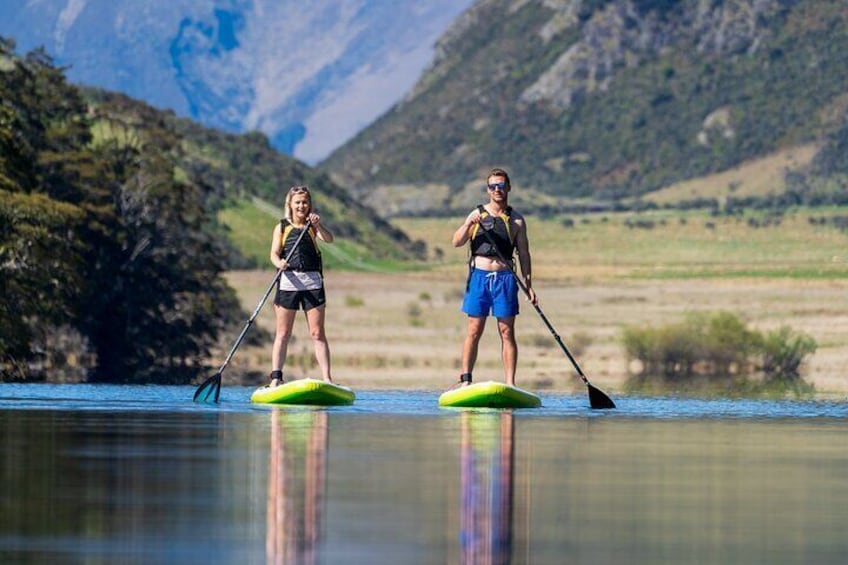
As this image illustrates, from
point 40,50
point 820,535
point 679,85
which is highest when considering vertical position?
point 679,85

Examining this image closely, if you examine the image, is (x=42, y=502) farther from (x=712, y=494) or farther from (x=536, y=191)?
(x=536, y=191)

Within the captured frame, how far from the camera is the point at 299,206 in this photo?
925 inches

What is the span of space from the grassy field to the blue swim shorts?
9.64m

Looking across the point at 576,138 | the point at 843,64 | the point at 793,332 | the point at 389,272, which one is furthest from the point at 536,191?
the point at 793,332

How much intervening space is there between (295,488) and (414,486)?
0.76 meters

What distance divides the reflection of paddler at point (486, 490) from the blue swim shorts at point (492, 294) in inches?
88.4

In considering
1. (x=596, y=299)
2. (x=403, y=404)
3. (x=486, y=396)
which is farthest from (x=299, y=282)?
(x=596, y=299)

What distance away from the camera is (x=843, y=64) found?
16838 cm

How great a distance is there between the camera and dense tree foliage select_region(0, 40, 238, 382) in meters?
39.1

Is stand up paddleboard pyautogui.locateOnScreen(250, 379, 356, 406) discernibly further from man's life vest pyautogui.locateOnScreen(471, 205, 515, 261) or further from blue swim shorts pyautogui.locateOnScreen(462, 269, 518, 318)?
man's life vest pyautogui.locateOnScreen(471, 205, 515, 261)

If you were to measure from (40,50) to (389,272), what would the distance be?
43.7 metres

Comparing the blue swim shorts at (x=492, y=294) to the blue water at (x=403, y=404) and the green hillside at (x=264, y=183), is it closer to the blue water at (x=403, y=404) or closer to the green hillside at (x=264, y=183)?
the blue water at (x=403, y=404)

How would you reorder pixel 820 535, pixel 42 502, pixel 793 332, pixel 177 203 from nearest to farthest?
pixel 820 535 → pixel 42 502 → pixel 177 203 → pixel 793 332

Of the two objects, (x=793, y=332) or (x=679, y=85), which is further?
(x=679, y=85)
